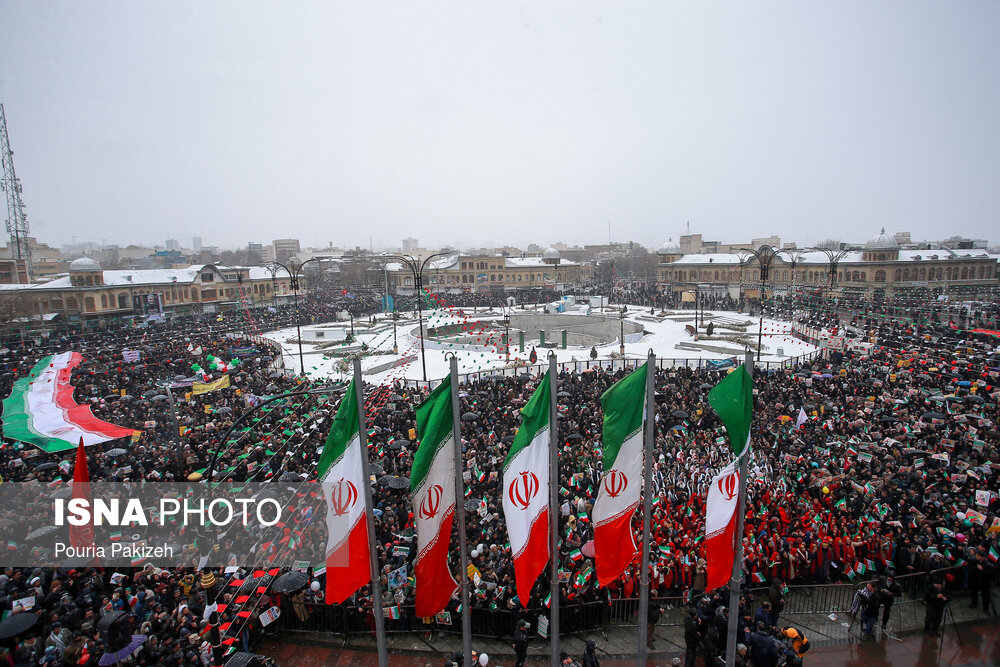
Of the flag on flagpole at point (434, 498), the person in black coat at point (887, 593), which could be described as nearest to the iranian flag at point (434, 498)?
the flag on flagpole at point (434, 498)

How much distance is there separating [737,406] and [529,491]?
276 cm

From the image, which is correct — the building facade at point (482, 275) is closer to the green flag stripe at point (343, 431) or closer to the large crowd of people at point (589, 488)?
the large crowd of people at point (589, 488)

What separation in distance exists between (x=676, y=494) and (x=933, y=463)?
24.3 feet

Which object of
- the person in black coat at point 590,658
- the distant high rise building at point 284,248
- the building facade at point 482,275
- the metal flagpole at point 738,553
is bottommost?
the person in black coat at point 590,658

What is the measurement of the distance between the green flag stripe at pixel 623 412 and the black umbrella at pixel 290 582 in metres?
5.41

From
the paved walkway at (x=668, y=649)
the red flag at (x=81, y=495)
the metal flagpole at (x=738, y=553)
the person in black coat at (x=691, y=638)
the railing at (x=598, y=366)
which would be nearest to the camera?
the metal flagpole at (x=738, y=553)

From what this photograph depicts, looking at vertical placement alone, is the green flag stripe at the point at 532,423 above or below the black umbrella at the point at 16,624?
above

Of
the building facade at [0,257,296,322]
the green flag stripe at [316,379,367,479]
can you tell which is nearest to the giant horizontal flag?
the green flag stripe at [316,379,367,479]

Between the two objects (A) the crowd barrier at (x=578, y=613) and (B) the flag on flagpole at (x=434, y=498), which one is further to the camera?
(A) the crowd barrier at (x=578, y=613)

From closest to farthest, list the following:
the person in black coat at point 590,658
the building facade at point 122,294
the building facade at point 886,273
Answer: the person in black coat at point 590,658, the building facade at point 122,294, the building facade at point 886,273

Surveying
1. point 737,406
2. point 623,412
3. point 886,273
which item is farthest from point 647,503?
point 886,273

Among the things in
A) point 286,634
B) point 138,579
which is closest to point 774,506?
point 286,634

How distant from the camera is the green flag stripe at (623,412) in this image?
666cm

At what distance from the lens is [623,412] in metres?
6.72
